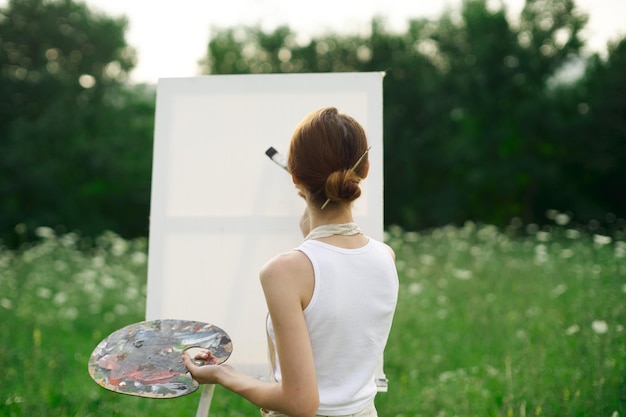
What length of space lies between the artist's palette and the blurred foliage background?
13.1m

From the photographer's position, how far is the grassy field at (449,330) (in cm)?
290

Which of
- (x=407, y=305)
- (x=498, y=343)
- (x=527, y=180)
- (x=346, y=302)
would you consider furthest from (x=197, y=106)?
(x=527, y=180)

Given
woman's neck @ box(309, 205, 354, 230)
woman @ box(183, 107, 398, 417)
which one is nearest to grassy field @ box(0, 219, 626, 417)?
woman @ box(183, 107, 398, 417)

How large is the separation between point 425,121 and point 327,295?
1543cm

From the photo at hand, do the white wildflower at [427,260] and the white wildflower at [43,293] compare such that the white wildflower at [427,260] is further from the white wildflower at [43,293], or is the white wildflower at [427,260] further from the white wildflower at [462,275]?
the white wildflower at [43,293]

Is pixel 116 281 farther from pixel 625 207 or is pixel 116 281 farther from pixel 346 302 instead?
pixel 625 207

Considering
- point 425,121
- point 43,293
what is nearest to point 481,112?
point 425,121

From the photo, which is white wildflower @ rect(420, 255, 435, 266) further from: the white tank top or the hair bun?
the hair bun

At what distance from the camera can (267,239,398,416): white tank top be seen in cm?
120

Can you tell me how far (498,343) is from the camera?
12.9 ft

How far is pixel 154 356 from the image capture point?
5.02 ft

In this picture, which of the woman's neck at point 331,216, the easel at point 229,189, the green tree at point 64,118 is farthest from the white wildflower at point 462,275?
the green tree at point 64,118

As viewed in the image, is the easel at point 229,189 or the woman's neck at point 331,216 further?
the easel at point 229,189

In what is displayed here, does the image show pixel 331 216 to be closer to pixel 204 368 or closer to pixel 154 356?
pixel 204 368
